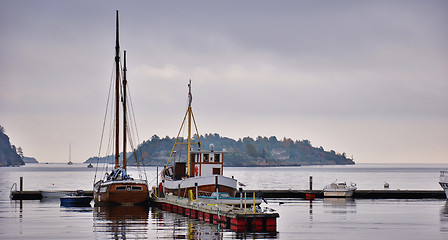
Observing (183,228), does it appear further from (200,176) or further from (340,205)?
(340,205)

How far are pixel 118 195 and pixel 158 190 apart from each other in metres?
10.6

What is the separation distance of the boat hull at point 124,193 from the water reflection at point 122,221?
0.74 metres

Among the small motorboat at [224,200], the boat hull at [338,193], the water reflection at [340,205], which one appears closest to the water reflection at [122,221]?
the small motorboat at [224,200]

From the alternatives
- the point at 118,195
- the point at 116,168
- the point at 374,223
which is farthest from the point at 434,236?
the point at 116,168

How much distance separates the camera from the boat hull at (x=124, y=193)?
206ft

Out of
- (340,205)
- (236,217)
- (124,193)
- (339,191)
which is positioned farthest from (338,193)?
(236,217)

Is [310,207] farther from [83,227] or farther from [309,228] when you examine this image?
[83,227]

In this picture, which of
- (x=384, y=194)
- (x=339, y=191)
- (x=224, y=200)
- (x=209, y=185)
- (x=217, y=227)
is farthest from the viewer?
(x=339, y=191)

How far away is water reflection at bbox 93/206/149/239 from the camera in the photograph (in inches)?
1645

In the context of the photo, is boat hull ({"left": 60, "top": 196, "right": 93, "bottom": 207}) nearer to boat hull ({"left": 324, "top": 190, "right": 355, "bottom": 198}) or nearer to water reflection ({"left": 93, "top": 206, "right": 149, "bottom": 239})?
water reflection ({"left": 93, "top": 206, "right": 149, "bottom": 239})

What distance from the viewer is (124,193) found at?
62.8 meters

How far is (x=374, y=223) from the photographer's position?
162 feet

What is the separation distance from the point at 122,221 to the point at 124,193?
498 inches

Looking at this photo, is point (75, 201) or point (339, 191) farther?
point (339, 191)
